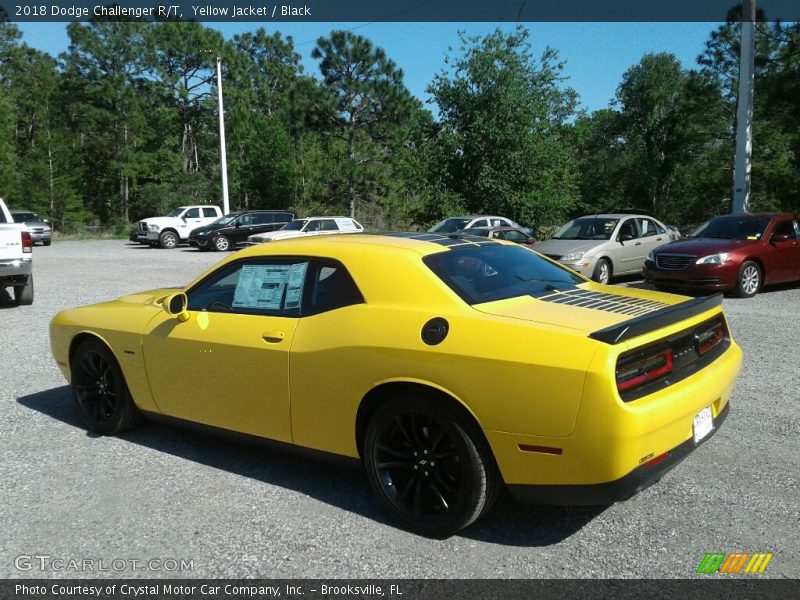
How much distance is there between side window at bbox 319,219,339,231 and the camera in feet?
88.5

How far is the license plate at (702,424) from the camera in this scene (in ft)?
11.1

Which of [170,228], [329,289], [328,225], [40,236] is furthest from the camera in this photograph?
[40,236]

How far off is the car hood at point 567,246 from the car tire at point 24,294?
9.61 m

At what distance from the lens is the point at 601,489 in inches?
117

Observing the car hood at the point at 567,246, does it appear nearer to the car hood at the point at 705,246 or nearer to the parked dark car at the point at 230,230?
the car hood at the point at 705,246

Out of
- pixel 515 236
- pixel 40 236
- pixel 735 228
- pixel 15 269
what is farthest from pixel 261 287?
pixel 40 236

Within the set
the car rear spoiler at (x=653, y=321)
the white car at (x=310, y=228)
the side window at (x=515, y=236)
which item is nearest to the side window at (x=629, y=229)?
the side window at (x=515, y=236)

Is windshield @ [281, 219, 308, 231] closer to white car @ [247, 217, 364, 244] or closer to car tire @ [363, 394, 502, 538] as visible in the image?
white car @ [247, 217, 364, 244]

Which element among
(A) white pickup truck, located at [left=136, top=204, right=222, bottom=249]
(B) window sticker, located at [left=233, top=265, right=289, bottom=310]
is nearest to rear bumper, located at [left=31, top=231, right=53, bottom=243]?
(A) white pickup truck, located at [left=136, top=204, right=222, bottom=249]

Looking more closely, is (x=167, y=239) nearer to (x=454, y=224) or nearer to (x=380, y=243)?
(x=454, y=224)

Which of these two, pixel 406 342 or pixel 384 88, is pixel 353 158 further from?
pixel 406 342

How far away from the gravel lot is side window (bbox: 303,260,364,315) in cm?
93

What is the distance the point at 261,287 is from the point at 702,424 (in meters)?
2.59

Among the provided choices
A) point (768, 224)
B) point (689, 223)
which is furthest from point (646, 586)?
point (689, 223)
